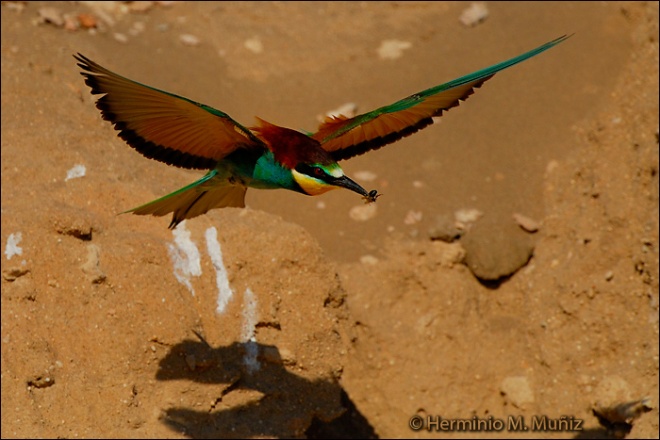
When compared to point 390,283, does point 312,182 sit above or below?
below

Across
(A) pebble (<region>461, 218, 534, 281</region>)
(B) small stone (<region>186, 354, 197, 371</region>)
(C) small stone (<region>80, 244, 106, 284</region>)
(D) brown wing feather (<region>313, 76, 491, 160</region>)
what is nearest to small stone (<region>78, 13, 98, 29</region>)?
(C) small stone (<region>80, 244, 106, 284</region>)

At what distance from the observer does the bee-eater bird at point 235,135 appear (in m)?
2.65

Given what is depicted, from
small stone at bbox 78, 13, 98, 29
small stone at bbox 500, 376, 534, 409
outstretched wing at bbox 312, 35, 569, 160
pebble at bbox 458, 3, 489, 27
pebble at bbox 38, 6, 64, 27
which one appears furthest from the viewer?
pebble at bbox 458, 3, 489, 27

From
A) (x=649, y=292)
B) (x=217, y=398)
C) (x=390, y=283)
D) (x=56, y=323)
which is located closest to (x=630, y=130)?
(x=649, y=292)

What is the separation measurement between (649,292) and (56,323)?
255cm

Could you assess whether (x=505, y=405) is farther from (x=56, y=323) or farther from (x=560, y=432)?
(x=56, y=323)

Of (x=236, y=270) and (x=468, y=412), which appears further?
(x=468, y=412)

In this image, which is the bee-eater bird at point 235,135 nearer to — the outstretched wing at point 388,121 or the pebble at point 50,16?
the outstretched wing at point 388,121

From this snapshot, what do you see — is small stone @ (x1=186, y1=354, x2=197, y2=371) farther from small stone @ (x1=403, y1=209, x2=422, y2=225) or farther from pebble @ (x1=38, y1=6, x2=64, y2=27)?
pebble @ (x1=38, y1=6, x2=64, y2=27)

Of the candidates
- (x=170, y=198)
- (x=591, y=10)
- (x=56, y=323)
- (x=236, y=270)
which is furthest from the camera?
(x=591, y=10)

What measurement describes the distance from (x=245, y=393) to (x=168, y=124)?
50.9 inches

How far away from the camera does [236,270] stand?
3.77 metres

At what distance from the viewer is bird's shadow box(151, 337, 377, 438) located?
3.52 metres

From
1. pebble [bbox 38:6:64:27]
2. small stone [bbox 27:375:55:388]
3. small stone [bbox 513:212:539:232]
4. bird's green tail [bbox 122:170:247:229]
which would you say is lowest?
small stone [bbox 27:375:55:388]
